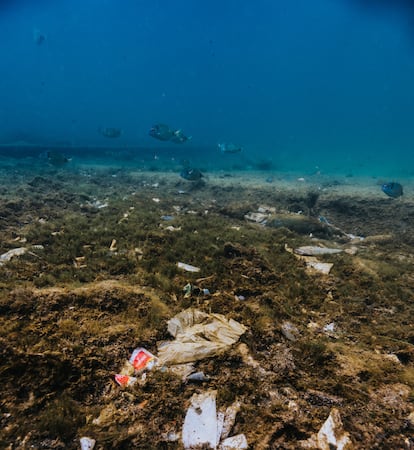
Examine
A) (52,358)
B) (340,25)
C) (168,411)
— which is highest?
(340,25)

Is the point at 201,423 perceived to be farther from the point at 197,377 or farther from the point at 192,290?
the point at 192,290

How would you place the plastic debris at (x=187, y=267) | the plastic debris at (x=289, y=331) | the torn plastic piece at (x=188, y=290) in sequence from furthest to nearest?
1. the plastic debris at (x=187, y=267)
2. the torn plastic piece at (x=188, y=290)
3. the plastic debris at (x=289, y=331)

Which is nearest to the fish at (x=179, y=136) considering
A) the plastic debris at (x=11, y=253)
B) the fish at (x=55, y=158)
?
the fish at (x=55, y=158)

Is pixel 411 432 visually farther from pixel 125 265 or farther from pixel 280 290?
pixel 125 265

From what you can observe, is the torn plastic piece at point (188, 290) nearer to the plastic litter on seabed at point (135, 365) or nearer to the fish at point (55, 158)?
the plastic litter on seabed at point (135, 365)

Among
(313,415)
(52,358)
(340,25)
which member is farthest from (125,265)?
(340,25)

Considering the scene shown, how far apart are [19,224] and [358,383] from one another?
1106 centimetres

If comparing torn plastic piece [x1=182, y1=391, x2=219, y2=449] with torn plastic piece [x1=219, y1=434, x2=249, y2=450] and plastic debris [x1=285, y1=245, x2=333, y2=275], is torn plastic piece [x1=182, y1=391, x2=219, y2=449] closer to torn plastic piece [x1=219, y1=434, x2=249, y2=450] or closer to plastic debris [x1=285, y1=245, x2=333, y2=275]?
torn plastic piece [x1=219, y1=434, x2=249, y2=450]

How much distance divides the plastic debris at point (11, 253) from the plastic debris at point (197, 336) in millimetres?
4646

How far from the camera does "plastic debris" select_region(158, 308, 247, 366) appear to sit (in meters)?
3.46

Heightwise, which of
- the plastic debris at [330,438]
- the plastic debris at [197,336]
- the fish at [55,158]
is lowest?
the plastic debris at [330,438]

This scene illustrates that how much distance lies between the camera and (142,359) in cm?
343

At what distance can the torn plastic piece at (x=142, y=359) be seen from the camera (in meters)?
3.33

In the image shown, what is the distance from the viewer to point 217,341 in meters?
3.70
